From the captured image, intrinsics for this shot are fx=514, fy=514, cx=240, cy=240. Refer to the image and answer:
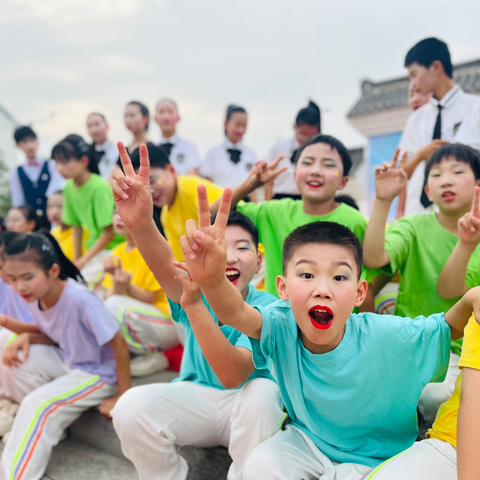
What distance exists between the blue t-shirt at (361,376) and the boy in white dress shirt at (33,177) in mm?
4614

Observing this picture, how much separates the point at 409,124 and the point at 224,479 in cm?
270

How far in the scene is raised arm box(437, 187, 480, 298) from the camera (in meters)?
1.95

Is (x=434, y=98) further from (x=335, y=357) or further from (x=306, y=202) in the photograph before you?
(x=335, y=357)

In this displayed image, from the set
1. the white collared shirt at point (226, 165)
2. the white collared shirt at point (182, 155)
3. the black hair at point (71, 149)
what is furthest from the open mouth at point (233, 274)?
the white collared shirt at point (182, 155)

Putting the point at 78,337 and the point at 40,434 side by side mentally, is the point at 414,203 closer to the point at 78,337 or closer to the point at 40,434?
the point at 78,337

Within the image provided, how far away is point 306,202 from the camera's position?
2.65 metres

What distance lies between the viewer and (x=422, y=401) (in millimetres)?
2098

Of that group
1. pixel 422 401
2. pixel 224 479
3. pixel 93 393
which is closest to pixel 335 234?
pixel 422 401

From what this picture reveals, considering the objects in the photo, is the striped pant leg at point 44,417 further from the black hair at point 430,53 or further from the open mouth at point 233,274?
the black hair at point 430,53

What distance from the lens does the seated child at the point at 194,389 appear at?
1772mm

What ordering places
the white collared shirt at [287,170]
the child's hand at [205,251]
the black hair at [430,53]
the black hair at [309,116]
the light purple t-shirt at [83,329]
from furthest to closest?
the white collared shirt at [287,170], the black hair at [309,116], the black hair at [430,53], the light purple t-shirt at [83,329], the child's hand at [205,251]

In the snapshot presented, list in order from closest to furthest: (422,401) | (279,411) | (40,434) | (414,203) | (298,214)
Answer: (279,411) < (422,401) < (40,434) < (298,214) < (414,203)

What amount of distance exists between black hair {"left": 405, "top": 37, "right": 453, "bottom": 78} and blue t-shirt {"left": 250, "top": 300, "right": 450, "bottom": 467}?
2.32 m

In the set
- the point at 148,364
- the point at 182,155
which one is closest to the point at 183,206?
the point at 148,364
